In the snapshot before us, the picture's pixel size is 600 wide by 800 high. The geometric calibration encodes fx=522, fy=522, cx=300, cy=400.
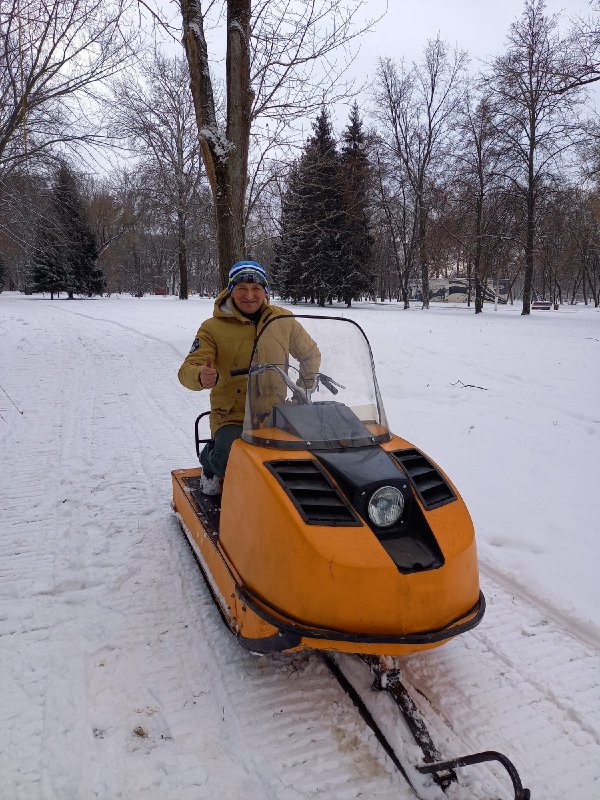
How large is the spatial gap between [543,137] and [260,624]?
26.7m

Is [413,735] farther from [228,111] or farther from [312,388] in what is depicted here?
[228,111]

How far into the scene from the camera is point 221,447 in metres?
3.25

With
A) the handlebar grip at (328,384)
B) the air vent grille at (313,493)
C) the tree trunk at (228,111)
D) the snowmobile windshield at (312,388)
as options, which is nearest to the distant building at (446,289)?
the tree trunk at (228,111)

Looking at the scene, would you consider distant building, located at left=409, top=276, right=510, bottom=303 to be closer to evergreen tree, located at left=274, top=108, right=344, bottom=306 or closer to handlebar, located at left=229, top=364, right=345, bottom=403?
evergreen tree, located at left=274, top=108, right=344, bottom=306

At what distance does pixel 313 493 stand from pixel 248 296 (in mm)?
1645

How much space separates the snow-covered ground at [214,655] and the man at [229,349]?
714mm

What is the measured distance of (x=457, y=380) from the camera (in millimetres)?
8750

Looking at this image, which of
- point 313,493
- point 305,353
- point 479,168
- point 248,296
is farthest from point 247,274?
point 479,168

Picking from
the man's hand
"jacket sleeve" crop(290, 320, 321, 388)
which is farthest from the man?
"jacket sleeve" crop(290, 320, 321, 388)

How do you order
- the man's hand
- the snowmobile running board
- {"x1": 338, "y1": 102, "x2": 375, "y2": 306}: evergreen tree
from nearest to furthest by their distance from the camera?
the snowmobile running board, the man's hand, {"x1": 338, "y1": 102, "x2": 375, "y2": 306}: evergreen tree

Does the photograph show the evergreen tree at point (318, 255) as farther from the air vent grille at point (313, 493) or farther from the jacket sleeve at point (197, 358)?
the air vent grille at point (313, 493)

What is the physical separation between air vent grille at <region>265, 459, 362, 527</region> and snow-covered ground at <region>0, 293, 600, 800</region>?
0.81 m

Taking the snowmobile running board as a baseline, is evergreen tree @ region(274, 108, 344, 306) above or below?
above

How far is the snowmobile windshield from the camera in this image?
2484 millimetres
